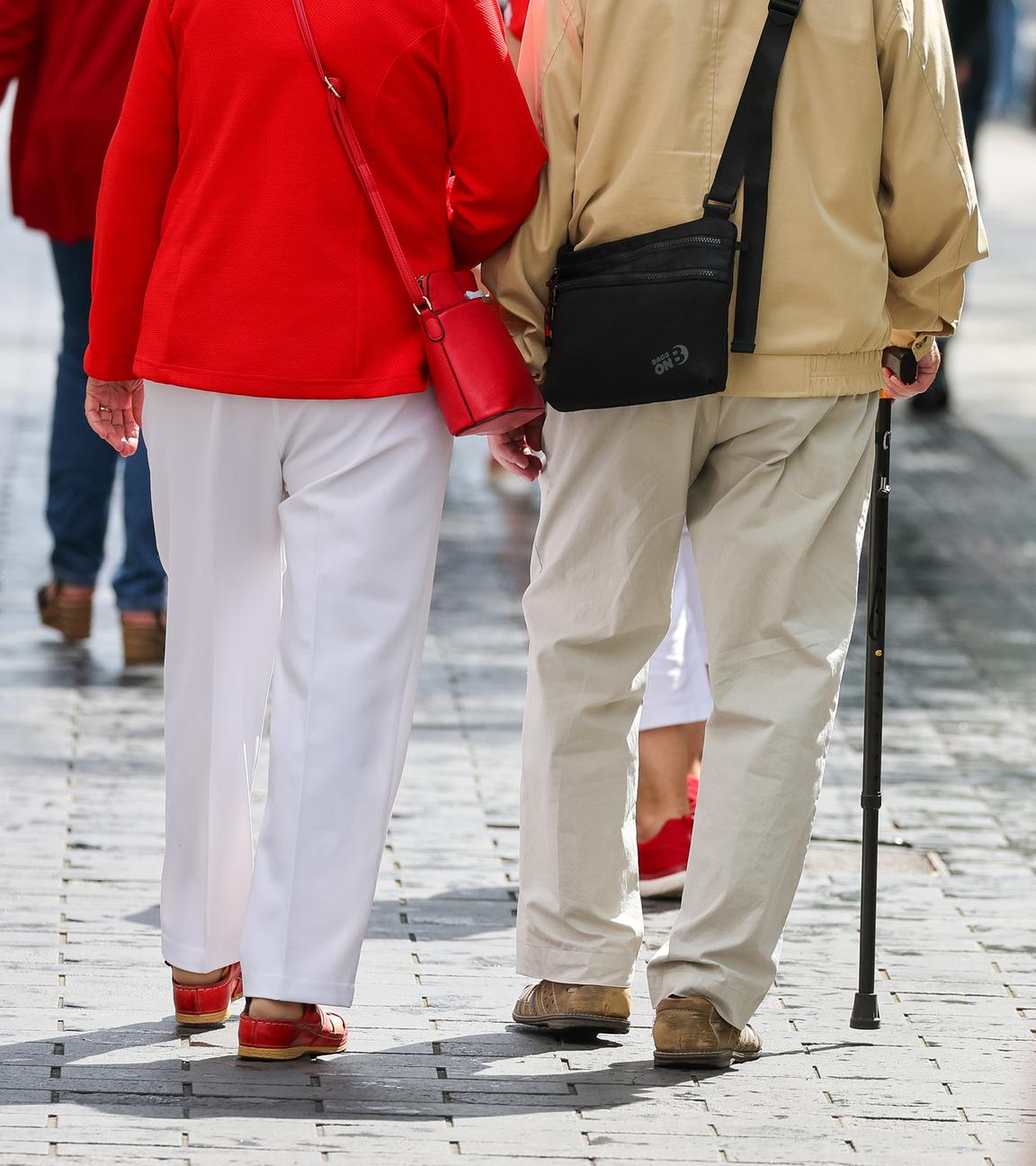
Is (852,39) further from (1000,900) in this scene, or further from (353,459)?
(1000,900)

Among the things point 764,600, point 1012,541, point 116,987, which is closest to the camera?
point 764,600

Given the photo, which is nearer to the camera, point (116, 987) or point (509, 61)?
point (509, 61)

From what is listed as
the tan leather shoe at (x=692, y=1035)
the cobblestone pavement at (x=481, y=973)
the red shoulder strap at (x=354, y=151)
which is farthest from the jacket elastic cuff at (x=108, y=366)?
the tan leather shoe at (x=692, y=1035)

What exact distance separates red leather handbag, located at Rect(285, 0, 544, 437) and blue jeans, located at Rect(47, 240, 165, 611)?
3060 mm

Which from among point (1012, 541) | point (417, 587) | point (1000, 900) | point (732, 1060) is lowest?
point (1012, 541)

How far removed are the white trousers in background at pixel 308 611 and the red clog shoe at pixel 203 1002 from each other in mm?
182

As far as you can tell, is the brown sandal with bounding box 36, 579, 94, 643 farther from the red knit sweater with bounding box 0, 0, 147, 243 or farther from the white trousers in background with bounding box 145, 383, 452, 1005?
the white trousers in background with bounding box 145, 383, 452, 1005

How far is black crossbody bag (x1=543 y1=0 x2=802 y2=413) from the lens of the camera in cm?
371

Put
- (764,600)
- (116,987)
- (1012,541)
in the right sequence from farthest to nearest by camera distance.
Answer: (1012,541)
(116,987)
(764,600)

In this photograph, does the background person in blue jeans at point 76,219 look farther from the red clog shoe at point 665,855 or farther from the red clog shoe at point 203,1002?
the red clog shoe at point 203,1002

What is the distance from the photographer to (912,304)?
3996 mm

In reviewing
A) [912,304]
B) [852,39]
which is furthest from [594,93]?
[912,304]

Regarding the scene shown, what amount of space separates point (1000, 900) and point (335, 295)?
2247 mm

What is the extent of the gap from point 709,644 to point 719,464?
317 millimetres
